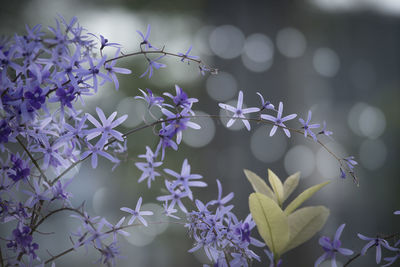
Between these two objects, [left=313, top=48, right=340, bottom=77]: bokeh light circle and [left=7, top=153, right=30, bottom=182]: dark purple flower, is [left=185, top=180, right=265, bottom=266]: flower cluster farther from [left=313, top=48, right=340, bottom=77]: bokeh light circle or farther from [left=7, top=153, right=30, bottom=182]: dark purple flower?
[left=313, top=48, right=340, bottom=77]: bokeh light circle

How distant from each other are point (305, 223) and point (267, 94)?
2.22 meters

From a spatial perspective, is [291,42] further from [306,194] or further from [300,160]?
[306,194]

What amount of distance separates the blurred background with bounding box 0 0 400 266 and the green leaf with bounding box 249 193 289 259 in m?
2.03

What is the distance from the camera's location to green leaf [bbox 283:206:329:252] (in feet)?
1.13

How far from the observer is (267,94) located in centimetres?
251

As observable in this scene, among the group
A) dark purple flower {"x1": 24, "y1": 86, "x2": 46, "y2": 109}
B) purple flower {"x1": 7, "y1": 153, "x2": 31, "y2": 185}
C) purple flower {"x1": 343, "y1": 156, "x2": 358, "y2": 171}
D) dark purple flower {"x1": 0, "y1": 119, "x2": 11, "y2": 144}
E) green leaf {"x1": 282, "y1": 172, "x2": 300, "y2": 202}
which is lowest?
green leaf {"x1": 282, "y1": 172, "x2": 300, "y2": 202}

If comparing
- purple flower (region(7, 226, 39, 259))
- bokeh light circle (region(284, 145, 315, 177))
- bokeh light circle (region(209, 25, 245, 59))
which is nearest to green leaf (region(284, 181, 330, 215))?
purple flower (region(7, 226, 39, 259))

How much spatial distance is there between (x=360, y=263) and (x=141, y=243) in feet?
4.96

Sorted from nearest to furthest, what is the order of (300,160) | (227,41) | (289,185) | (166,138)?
1. (166,138)
2. (289,185)
3. (300,160)
4. (227,41)

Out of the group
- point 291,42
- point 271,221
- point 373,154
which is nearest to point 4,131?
point 271,221

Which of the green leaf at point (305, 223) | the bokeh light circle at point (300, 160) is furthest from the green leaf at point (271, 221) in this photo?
the bokeh light circle at point (300, 160)

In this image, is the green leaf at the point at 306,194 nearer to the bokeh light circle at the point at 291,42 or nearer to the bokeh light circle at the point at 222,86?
the bokeh light circle at the point at 222,86

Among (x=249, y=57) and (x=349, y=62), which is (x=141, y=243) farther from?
(x=349, y=62)

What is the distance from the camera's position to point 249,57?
8.41ft
